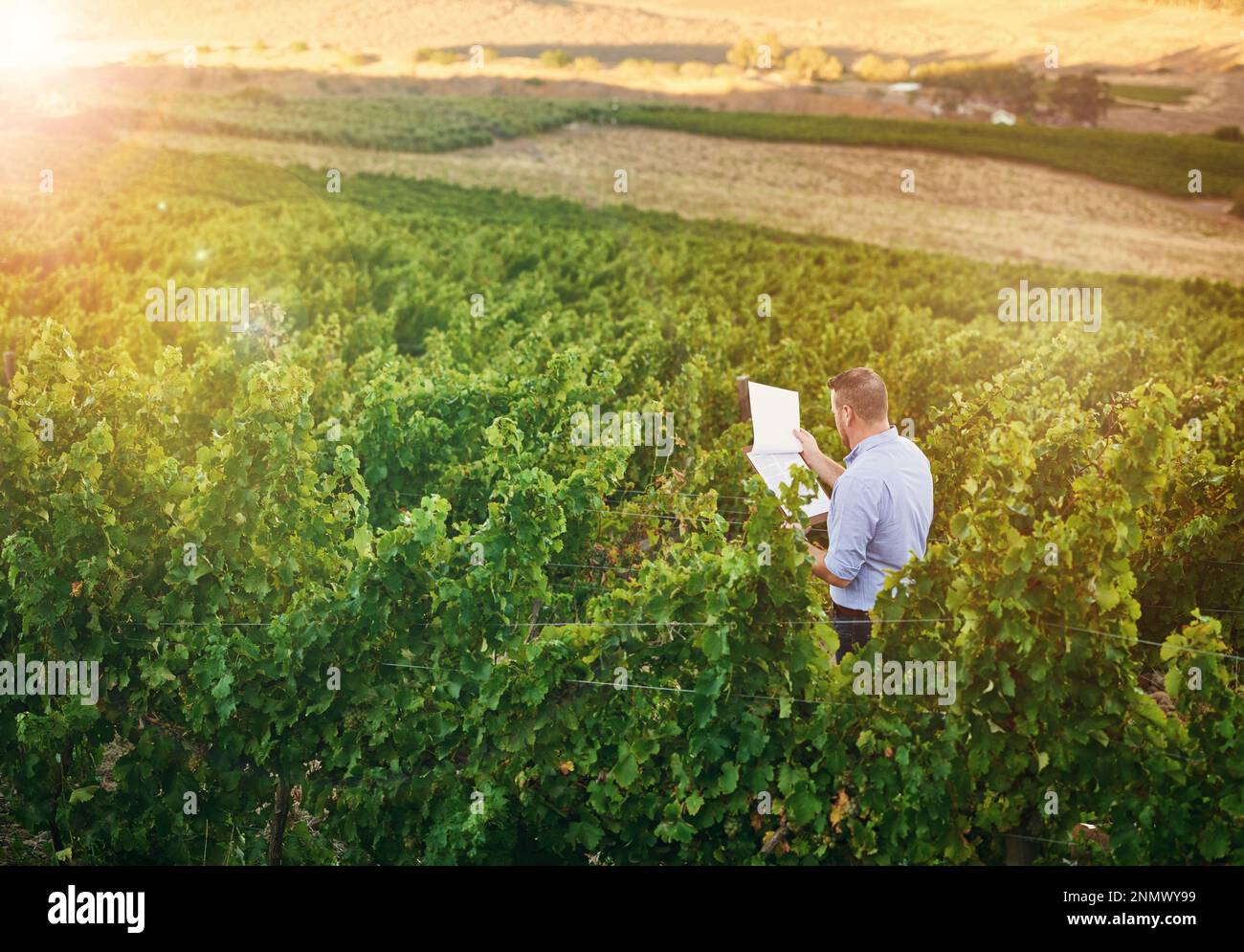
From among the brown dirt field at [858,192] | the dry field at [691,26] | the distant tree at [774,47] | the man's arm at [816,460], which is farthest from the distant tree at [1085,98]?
the man's arm at [816,460]

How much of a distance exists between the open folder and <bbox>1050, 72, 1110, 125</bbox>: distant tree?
255 ft

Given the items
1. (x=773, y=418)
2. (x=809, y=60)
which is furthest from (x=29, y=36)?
(x=773, y=418)

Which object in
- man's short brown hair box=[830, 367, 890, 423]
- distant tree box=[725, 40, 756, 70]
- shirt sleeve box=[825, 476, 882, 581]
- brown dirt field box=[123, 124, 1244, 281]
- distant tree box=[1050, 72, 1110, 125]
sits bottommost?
shirt sleeve box=[825, 476, 882, 581]

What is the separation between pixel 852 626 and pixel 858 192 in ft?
214

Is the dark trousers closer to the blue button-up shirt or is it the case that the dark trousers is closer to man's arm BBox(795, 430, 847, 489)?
the blue button-up shirt

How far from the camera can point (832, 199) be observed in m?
65.6

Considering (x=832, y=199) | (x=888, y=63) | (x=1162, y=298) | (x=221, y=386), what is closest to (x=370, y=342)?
(x=221, y=386)

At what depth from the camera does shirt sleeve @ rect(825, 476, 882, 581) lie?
5.62 meters

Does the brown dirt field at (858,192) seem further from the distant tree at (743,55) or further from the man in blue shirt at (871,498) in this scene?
the man in blue shirt at (871,498)

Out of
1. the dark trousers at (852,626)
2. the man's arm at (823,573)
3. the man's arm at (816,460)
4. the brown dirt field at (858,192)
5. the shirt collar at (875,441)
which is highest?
the brown dirt field at (858,192)

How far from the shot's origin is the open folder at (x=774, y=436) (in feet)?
19.4

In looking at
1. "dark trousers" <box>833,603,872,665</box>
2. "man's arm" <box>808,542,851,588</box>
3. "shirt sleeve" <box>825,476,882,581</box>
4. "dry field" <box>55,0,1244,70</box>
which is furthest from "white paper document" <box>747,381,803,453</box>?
"dry field" <box>55,0,1244,70</box>

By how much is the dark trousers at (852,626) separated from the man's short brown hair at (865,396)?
103 cm

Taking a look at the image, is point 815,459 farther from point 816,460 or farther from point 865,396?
point 865,396
